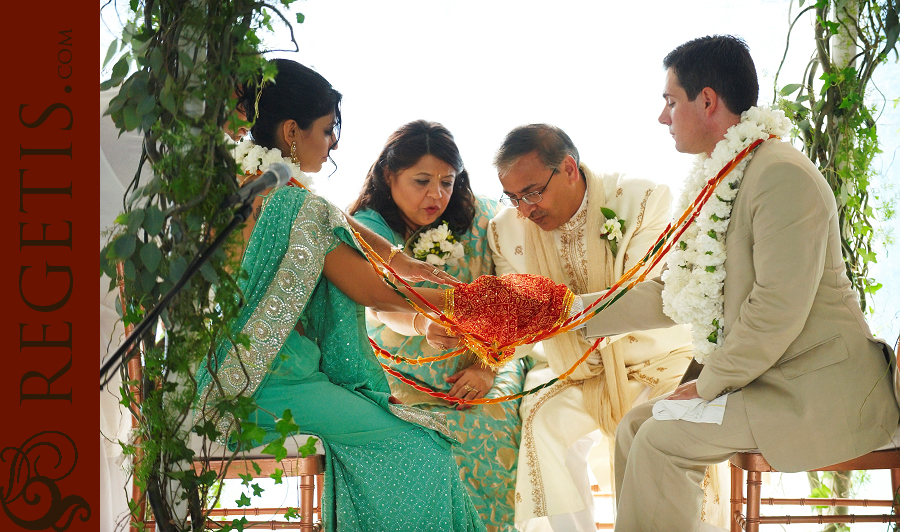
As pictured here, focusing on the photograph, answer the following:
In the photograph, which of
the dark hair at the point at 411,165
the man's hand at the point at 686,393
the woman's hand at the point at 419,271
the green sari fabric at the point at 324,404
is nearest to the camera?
the green sari fabric at the point at 324,404

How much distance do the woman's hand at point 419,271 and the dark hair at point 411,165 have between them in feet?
2.00

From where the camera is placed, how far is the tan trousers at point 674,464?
2.59 metres

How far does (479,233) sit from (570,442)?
1181 millimetres

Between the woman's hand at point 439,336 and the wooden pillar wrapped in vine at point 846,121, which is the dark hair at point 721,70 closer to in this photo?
the wooden pillar wrapped in vine at point 846,121

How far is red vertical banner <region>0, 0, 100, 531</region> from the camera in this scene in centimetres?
174

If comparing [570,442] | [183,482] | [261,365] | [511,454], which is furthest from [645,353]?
[183,482]

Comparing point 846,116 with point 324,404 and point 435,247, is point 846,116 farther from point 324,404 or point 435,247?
point 324,404

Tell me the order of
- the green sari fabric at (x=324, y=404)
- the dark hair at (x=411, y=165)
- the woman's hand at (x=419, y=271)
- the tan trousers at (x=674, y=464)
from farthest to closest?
1. the dark hair at (x=411, y=165)
2. the woman's hand at (x=419, y=271)
3. the tan trousers at (x=674, y=464)
4. the green sari fabric at (x=324, y=404)

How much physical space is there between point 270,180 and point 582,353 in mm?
2147

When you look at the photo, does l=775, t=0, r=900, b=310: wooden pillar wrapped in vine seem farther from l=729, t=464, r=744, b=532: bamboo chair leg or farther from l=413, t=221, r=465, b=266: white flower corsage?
l=413, t=221, r=465, b=266: white flower corsage

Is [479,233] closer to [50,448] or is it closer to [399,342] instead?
[399,342]

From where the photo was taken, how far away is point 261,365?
2.43 meters

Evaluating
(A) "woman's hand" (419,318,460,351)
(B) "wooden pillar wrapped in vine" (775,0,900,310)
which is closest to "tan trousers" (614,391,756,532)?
(A) "woman's hand" (419,318,460,351)

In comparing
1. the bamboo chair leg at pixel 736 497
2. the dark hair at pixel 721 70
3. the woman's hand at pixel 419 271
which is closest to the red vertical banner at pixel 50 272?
the woman's hand at pixel 419 271
